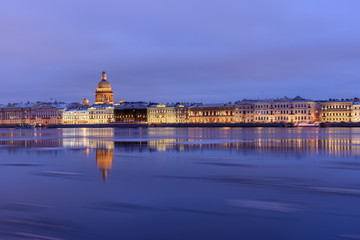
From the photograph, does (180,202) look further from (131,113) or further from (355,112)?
(131,113)

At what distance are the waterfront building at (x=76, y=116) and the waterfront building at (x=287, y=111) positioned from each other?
44165mm

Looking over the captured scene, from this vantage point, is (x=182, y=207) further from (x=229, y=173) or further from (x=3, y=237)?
(x=229, y=173)

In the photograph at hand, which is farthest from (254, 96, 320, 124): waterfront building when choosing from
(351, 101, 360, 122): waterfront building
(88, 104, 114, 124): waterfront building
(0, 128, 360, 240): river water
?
(0, 128, 360, 240): river water

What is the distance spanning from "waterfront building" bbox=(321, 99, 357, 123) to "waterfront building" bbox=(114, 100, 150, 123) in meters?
41.2

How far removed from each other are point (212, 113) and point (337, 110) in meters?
26.5

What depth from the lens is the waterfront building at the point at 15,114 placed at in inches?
4732

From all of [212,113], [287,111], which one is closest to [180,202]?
[287,111]

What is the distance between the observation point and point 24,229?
5.45 m

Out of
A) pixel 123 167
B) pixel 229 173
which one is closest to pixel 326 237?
pixel 229 173

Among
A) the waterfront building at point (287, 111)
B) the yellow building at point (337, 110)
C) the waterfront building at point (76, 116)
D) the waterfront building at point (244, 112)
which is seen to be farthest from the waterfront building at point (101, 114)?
the yellow building at point (337, 110)

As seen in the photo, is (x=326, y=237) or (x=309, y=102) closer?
(x=326, y=237)

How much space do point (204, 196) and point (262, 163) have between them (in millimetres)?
5102

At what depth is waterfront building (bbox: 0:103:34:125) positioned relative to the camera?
120 meters

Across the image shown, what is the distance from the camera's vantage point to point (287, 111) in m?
94.0
